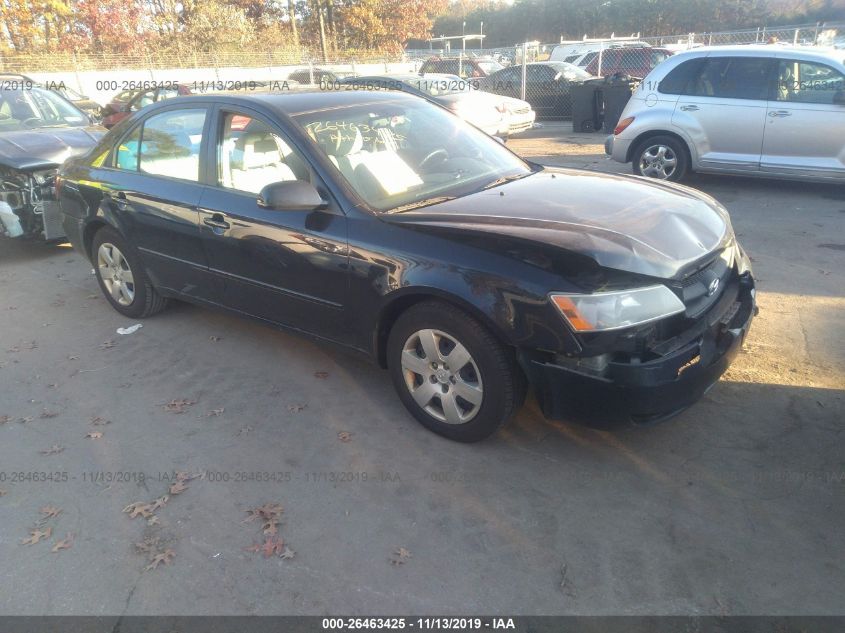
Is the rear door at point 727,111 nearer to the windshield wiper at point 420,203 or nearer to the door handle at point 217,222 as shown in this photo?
the windshield wiper at point 420,203

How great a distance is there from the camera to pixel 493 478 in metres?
3.07

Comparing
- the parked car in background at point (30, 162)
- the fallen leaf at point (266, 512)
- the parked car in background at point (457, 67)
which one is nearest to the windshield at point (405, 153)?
the fallen leaf at point (266, 512)

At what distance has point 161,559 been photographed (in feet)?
8.84

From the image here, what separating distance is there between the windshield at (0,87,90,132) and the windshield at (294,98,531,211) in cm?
580

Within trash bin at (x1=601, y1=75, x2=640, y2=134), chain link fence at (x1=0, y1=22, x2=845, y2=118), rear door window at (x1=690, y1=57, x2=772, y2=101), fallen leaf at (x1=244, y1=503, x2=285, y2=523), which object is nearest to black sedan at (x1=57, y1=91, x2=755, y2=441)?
fallen leaf at (x1=244, y1=503, x2=285, y2=523)

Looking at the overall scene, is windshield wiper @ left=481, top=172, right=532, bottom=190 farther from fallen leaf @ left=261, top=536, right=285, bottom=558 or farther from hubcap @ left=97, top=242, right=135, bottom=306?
hubcap @ left=97, top=242, right=135, bottom=306

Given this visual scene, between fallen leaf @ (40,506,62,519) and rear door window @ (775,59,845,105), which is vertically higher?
rear door window @ (775,59,845,105)

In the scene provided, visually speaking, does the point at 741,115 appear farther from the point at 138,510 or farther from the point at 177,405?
the point at 138,510

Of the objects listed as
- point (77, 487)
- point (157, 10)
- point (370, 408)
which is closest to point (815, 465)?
point (370, 408)

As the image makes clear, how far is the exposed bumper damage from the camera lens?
21.8 feet

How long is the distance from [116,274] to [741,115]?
7.32 metres

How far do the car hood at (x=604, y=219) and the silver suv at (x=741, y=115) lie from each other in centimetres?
488

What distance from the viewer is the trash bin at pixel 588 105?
13633 mm

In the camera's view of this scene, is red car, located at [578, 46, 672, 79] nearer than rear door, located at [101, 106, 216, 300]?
No
